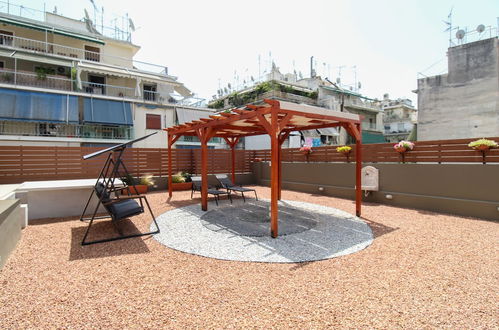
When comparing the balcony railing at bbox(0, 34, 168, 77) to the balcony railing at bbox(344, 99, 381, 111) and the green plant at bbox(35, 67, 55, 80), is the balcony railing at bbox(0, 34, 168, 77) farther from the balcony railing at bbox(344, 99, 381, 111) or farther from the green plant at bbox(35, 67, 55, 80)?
the balcony railing at bbox(344, 99, 381, 111)

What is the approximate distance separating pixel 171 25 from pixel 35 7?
819 inches

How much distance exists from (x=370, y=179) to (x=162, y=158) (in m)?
9.25

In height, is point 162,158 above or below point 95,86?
below

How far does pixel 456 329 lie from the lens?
2.50m

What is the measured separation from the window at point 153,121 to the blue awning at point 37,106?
530cm

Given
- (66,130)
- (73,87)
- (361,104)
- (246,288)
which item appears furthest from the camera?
(361,104)

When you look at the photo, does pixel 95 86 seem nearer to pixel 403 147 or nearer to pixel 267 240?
pixel 267 240

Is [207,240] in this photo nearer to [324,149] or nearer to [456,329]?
[456,329]

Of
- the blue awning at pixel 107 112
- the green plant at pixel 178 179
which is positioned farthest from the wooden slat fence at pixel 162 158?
the blue awning at pixel 107 112

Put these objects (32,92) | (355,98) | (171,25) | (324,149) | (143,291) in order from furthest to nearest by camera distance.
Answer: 1. (355,98)
2. (32,92)
3. (324,149)
4. (171,25)
5. (143,291)

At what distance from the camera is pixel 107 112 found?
815 inches

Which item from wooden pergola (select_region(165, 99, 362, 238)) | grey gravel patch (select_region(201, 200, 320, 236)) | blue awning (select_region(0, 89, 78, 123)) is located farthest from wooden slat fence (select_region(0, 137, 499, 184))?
blue awning (select_region(0, 89, 78, 123))

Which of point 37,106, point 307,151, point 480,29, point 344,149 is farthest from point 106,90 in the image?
point 480,29

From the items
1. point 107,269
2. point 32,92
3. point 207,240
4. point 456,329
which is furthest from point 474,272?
point 32,92
